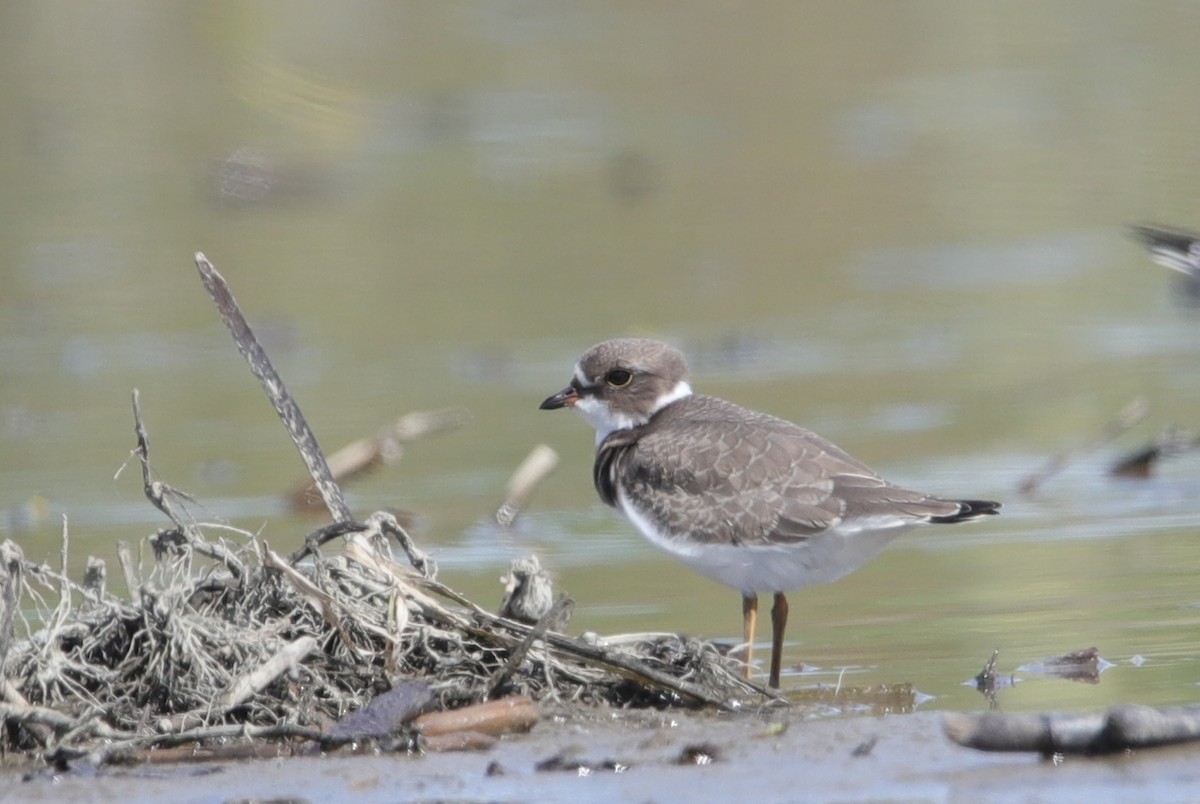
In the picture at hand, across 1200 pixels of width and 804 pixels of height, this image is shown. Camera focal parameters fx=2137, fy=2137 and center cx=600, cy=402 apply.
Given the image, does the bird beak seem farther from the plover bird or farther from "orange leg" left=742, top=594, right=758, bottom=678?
"orange leg" left=742, top=594, right=758, bottom=678

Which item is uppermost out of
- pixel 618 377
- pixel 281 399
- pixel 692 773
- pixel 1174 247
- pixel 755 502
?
pixel 1174 247

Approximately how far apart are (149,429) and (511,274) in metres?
3.83

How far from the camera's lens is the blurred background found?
8156mm

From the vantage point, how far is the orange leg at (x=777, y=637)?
656 cm

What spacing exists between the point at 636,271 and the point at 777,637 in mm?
7634

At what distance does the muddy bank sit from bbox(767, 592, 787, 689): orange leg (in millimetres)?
602

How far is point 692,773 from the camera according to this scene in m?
5.46

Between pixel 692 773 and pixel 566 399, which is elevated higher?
pixel 566 399

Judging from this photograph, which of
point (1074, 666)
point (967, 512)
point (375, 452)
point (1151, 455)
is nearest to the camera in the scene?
point (1074, 666)

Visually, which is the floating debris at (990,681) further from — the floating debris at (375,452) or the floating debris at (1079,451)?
the floating debris at (375,452)

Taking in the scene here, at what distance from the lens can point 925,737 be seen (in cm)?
563

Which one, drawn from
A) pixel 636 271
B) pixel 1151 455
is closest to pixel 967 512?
pixel 1151 455

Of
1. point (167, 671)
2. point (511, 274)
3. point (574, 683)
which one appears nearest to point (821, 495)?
point (574, 683)

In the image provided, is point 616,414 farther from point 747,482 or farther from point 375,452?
point 375,452
